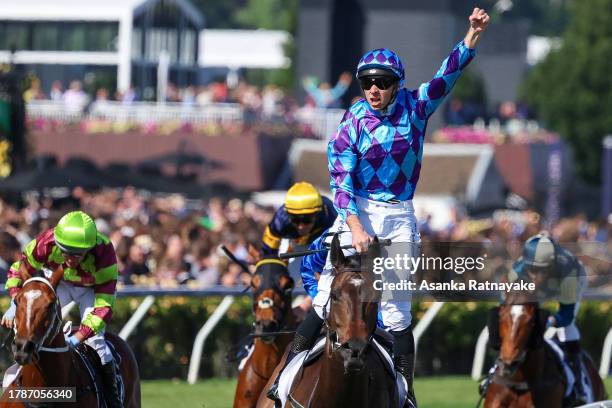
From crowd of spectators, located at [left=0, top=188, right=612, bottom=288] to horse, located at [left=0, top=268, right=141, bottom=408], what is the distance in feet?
8.38

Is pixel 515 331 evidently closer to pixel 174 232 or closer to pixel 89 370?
pixel 89 370

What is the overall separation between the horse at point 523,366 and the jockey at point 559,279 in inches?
5.8

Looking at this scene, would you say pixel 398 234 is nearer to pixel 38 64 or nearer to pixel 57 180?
pixel 57 180

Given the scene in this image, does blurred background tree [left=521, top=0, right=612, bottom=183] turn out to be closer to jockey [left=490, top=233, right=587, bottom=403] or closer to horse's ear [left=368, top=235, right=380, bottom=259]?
jockey [left=490, top=233, right=587, bottom=403]

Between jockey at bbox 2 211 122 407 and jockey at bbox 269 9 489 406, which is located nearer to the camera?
jockey at bbox 269 9 489 406

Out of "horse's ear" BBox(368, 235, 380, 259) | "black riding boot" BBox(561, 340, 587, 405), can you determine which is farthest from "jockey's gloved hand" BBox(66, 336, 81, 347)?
"black riding boot" BBox(561, 340, 587, 405)

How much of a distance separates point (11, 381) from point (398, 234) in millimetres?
1997

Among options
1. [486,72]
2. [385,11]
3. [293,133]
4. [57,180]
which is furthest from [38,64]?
[486,72]

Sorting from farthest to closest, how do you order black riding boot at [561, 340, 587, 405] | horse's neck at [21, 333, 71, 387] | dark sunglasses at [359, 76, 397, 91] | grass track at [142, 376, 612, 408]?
grass track at [142, 376, 612, 408] < black riding boot at [561, 340, 587, 405] < horse's neck at [21, 333, 71, 387] < dark sunglasses at [359, 76, 397, 91]

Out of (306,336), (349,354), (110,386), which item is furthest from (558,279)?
(349,354)

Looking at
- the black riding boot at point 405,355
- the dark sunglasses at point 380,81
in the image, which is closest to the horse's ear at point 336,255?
the black riding boot at point 405,355

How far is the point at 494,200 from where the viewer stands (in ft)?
104

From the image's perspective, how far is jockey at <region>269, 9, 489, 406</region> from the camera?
7180 mm

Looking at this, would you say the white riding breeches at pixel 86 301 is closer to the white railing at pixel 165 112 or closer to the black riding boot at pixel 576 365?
the black riding boot at pixel 576 365
